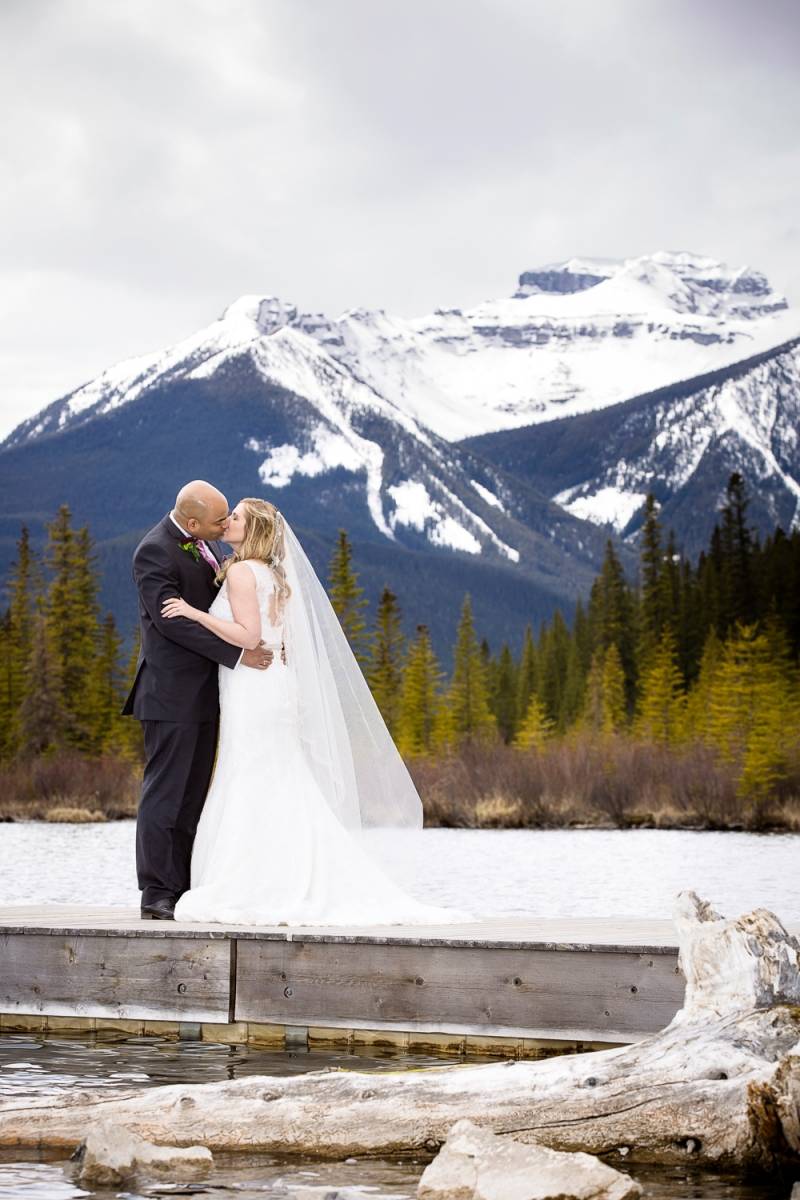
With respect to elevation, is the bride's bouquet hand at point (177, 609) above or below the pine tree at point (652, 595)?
below

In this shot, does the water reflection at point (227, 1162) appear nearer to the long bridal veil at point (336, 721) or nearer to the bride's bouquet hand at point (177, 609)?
the long bridal veil at point (336, 721)

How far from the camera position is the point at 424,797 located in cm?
5050

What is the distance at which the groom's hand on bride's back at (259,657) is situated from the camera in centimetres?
1006

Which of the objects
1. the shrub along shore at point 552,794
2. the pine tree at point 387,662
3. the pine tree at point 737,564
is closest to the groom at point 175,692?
the shrub along shore at point 552,794

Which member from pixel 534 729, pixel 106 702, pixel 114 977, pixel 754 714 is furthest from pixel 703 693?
pixel 114 977

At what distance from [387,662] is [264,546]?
84881 millimetres

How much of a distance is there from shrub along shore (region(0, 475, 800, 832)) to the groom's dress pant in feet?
128

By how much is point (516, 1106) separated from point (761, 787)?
47.2 m

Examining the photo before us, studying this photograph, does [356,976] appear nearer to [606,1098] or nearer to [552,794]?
[606,1098]

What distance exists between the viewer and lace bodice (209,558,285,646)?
1010 centimetres

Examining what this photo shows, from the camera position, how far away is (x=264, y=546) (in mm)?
10141

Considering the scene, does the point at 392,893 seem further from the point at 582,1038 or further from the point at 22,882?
the point at 22,882

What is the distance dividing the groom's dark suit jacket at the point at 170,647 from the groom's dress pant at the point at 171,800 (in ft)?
0.36

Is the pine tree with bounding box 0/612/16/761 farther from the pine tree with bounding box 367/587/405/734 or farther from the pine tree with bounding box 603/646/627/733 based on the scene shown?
the pine tree with bounding box 603/646/627/733
